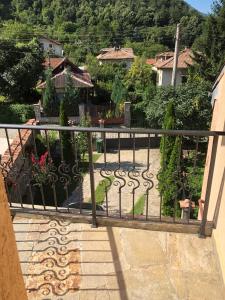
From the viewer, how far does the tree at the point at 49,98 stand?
18.4 metres

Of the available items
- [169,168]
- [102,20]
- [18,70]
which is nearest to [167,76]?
[18,70]

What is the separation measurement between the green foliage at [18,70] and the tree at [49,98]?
5.26 ft

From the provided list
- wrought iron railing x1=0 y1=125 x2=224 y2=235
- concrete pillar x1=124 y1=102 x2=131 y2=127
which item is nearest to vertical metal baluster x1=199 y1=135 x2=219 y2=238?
wrought iron railing x1=0 y1=125 x2=224 y2=235

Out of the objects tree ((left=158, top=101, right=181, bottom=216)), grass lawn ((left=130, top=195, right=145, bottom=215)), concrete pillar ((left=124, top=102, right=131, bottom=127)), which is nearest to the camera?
tree ((left=158, top=101, right=181, bottom=216))

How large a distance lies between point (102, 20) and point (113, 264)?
5212 centimetres

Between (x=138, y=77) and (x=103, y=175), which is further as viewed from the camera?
(x=138, y=77)

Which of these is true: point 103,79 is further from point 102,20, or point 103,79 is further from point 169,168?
point 102,20

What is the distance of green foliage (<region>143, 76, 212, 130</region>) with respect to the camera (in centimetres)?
1395

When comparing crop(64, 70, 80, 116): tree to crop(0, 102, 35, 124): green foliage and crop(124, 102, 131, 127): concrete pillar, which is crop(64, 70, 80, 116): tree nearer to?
crop(0, 102, 35, 124): green foliage

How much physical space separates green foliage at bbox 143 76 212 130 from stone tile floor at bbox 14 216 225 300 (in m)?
11.3

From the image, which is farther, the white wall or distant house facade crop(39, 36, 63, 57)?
distant house facade crop(39, 36, 63, 57)

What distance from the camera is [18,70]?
18.8m

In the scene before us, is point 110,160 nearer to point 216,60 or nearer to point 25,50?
point 216,60

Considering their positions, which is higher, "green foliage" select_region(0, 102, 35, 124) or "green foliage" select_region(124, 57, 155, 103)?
"green foliage" select_region(124, 57, 155, 103)
